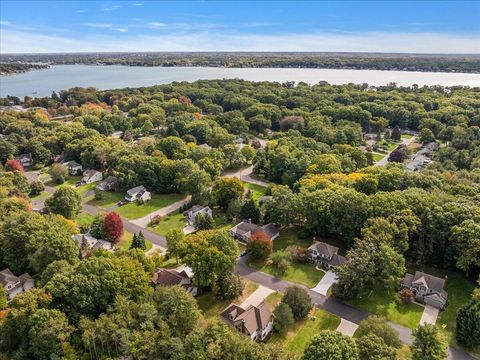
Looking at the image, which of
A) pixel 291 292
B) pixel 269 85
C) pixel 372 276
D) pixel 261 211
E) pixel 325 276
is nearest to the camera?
pixel 291 292

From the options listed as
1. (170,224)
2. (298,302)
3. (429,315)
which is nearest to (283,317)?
(298,302)

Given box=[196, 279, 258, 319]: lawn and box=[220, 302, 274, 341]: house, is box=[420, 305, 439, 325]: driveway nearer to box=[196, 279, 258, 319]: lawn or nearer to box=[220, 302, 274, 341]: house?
box=[220, 302, 274, 341]: house

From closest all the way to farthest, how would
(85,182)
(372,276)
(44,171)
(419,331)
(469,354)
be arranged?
1. (419,331)
2. (469,354)
3. (372,276)
4. (85,182)
5. (44,171)

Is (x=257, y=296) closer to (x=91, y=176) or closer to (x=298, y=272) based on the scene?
(x=298, y=272)

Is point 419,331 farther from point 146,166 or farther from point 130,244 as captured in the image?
point 146,166

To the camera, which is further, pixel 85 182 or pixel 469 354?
pixel 85 182

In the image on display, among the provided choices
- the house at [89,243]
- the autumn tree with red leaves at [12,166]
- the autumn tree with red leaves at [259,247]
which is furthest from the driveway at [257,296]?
the autumn tree with red leaves at [12,166]

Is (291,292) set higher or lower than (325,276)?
higher

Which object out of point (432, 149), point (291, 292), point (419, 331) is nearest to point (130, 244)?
point (291, 292)
